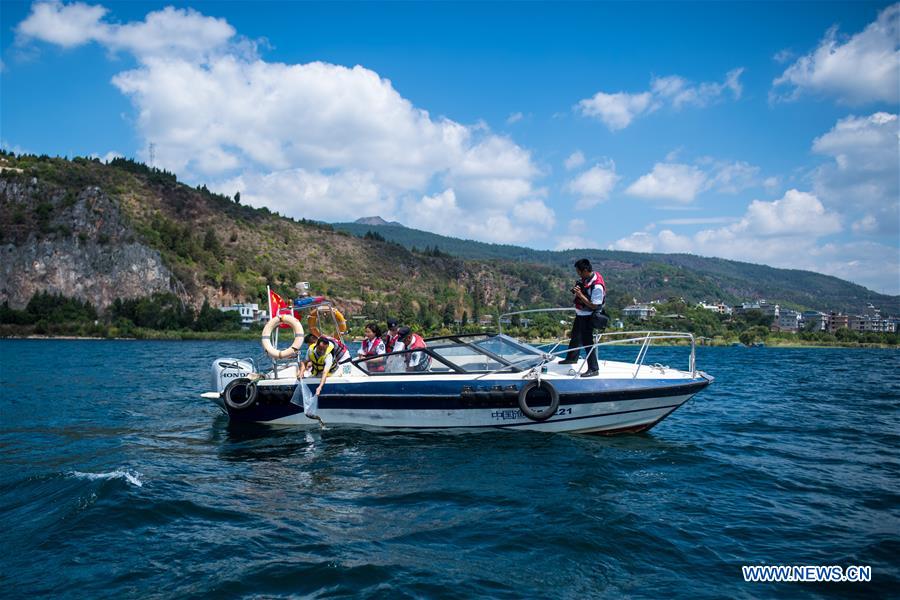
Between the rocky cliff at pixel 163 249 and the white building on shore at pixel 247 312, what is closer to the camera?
the white building on shore at pixel 247 312

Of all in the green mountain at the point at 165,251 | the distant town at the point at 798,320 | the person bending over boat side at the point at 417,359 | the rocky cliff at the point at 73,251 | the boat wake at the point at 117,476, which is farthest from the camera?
the distant town at the point at 798,320

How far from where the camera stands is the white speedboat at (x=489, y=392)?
1159 cm

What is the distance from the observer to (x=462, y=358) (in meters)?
12.4

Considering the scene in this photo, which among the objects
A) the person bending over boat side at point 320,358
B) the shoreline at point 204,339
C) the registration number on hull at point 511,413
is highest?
the person bending over boat side at point 320,358

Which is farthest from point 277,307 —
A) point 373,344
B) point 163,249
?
point 163,249

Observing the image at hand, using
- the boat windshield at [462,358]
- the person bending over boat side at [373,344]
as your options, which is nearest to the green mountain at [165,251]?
the person bending over boat side at [373,344]

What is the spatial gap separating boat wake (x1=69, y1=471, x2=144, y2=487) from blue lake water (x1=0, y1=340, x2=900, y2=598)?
6 centimetres

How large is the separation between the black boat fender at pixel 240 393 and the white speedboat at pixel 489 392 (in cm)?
3

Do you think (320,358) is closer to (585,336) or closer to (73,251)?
(585,336)

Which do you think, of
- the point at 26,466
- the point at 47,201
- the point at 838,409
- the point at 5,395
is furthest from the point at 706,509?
the point at 47,201

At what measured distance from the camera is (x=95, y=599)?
18.2 feet

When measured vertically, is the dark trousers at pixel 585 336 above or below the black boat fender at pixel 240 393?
above

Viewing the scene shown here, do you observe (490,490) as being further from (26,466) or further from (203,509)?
(26,466)

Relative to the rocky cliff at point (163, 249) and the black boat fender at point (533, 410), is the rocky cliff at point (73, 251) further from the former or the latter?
the black boat fender at point (533, 410)
